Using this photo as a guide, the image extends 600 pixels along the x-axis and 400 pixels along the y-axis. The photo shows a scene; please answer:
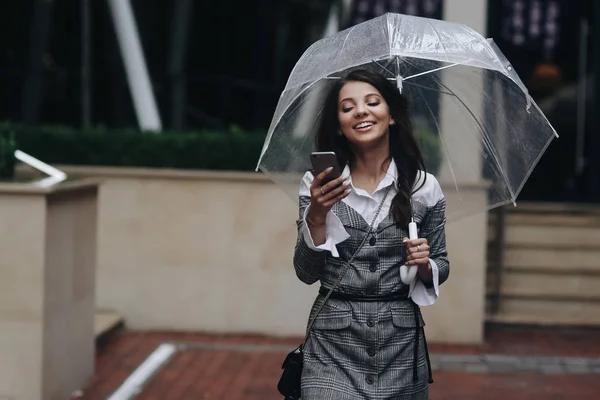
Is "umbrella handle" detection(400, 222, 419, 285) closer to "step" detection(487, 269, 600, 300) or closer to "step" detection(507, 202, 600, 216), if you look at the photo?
"step" detection(487, 269, 600, 300)

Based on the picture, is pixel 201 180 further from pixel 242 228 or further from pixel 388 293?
pixel 388 293

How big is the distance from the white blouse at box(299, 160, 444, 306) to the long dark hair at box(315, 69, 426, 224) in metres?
0.03

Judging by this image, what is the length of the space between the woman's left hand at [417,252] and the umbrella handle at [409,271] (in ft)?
0.15

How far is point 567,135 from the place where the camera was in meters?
12.0

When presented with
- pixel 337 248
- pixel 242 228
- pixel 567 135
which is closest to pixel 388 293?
pixel 337 248

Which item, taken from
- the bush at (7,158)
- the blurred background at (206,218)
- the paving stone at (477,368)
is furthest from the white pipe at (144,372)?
the paving stone at (477,368)

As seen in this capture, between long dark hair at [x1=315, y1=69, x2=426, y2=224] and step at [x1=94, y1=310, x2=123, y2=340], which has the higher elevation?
long dark hair at [x1=315, y1=69, x2=426, y2=224]

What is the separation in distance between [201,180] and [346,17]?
285 centimetres

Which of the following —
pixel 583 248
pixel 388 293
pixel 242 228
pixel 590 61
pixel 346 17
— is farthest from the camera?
pixel 590 61

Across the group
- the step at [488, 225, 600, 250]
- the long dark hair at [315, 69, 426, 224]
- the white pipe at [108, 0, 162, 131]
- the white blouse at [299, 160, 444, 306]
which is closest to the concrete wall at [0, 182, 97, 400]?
the long dark hair at [315, 69, 426, 224]

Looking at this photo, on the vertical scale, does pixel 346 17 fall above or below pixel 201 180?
above

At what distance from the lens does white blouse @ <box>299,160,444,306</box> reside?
362 cm

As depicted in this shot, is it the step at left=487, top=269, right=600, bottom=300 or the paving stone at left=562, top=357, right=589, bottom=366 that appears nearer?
the paving stone at left=562, top=357, right=589, bottom=366

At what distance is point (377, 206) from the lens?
373 centimetres
